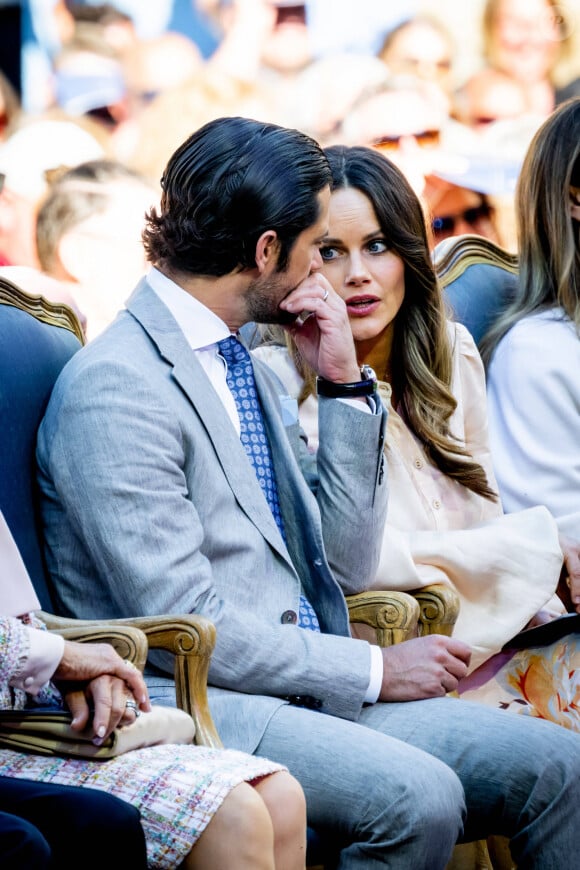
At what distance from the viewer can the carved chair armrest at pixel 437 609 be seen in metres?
2.95

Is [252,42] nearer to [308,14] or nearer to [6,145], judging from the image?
[308,14]

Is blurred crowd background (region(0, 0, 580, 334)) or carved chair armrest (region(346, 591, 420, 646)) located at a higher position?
blurred crowd background (region(0, 0, 580, 334))

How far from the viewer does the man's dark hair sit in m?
2.63

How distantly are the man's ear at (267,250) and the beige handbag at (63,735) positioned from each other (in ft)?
3.18

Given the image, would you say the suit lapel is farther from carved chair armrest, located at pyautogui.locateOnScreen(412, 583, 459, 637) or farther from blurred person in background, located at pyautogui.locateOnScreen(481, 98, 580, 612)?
blurred person in background, located at pyautogui.locateOnScreen(481, 98, 580, 612)

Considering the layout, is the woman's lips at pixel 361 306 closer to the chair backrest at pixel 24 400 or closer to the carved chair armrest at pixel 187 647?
the chair backrest at pixel 24 400

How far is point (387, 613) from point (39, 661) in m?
1.07

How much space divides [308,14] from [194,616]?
4.40 metres

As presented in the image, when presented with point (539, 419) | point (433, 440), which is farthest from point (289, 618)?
point (539, 419)

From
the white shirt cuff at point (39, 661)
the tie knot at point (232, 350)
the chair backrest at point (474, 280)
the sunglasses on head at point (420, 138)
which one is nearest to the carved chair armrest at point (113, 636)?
the white shirt cuff at point (39, 661)

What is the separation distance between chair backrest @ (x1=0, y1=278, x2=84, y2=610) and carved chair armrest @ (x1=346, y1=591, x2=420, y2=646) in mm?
678

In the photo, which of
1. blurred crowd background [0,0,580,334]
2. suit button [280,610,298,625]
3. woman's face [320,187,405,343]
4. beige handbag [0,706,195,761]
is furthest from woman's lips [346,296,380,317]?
blurred crowd background [0,0,580,334]

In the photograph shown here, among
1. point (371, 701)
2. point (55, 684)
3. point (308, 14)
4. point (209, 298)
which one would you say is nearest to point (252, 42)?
point (308, 14)

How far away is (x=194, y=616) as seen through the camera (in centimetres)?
228
